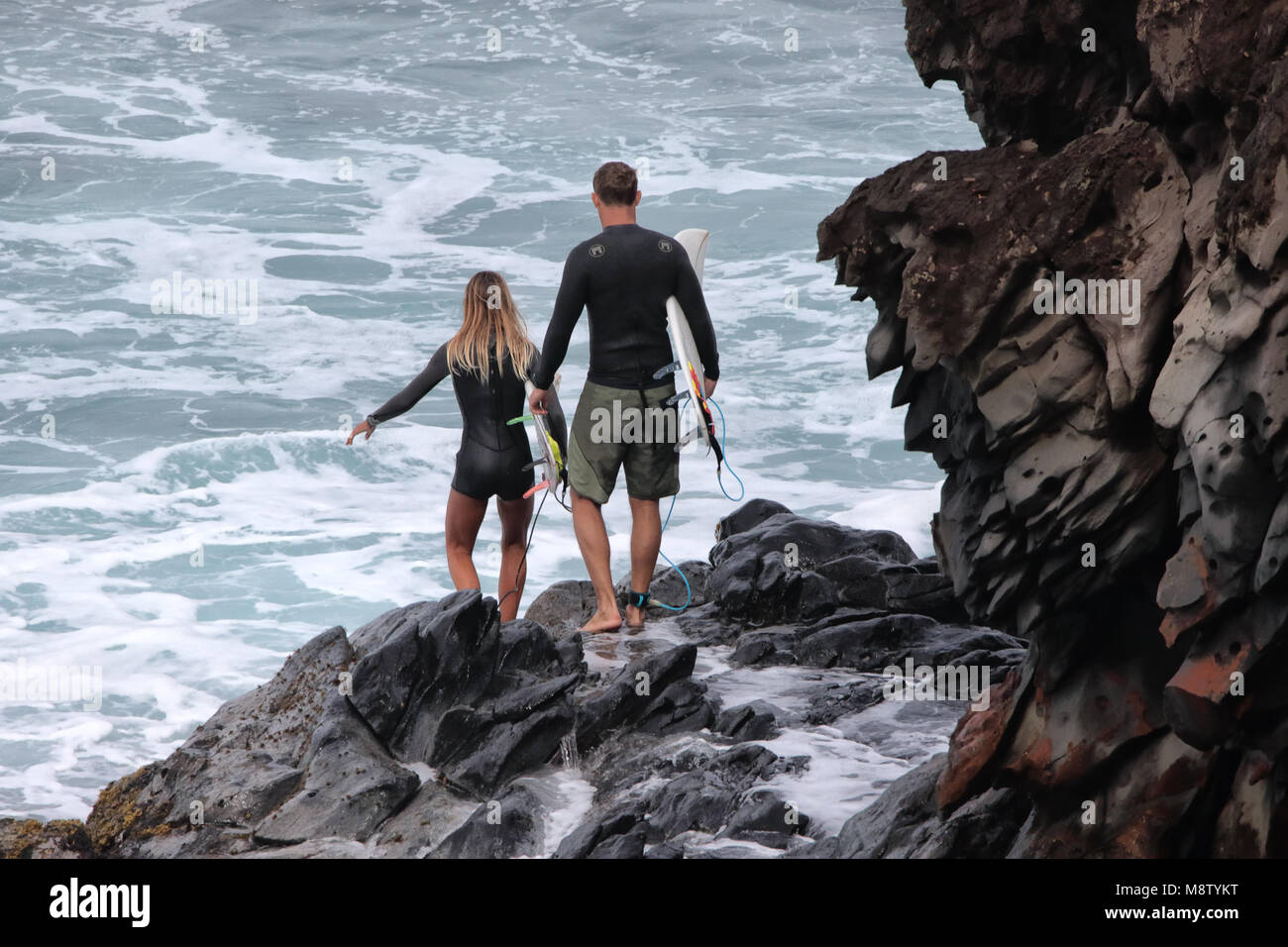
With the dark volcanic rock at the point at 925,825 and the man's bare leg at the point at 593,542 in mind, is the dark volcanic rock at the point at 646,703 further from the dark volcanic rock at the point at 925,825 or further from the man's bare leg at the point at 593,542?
the dark volcanic rock at the point at 925,825

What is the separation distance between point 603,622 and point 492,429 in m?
1.49

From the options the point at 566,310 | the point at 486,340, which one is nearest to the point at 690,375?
the point at 566,310

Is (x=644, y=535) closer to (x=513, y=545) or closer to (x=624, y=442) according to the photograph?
(x=624, y=442)

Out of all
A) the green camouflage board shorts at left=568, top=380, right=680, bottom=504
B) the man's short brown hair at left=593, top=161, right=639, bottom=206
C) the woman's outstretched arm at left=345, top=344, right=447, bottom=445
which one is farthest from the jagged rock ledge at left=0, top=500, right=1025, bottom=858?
the man's short brown hair at left=593, top=161, right=639, bottom=206

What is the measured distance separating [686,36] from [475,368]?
3305 cm

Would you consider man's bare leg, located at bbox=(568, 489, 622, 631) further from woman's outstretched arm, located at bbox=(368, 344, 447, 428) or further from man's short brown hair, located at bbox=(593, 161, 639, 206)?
man's short brown hair, located at bbox=(593, 161, 639, 206)

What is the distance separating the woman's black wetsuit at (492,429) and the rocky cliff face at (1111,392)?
344 centimetres

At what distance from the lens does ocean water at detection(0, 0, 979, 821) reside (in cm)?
1562

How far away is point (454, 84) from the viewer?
36000mm

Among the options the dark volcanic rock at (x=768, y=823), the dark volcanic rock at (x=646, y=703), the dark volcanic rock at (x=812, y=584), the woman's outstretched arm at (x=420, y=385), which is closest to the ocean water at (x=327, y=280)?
the dark volcanic rock at (x=768, y=823)

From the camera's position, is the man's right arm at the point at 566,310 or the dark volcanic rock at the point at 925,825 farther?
the man's right arm at the point at 566,310

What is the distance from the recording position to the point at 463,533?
8555 mm

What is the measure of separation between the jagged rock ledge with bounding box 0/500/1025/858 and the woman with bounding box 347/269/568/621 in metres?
0.63

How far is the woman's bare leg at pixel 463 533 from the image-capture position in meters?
8.46
